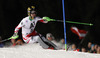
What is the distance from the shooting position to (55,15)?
6934 millimetres

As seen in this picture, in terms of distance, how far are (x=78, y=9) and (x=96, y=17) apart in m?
0.57

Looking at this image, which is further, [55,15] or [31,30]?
[55,15]

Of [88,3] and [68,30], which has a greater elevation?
[88,3]

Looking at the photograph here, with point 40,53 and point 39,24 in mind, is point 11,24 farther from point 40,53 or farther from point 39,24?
point 40,53

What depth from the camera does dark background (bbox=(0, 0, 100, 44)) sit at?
6.59m

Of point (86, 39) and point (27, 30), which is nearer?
point (27, 30)

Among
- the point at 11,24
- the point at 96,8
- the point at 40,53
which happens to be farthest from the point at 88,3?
the point at 40,53

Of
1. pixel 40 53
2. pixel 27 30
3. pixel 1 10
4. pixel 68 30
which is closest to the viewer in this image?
pixel 40 53

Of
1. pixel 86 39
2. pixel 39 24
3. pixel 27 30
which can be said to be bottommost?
pixel 86 39

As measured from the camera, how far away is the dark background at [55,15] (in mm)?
6590

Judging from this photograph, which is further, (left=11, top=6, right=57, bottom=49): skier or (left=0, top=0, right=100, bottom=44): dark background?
A: (left=0, top=0, right=100, bottom=44): dark background

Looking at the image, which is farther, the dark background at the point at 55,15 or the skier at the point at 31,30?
the dark background at the point at 55,15

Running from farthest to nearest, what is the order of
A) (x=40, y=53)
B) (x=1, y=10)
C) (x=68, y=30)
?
(x=68, y=30) → (x=1, y=10) → (x=40, y=53)

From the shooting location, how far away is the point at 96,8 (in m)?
7.21
